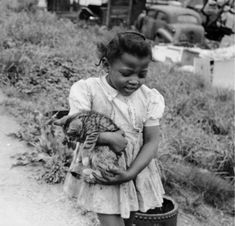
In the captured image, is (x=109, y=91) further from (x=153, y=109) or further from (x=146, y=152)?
(x=146, y=152)

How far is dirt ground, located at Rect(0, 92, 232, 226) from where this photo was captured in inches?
139

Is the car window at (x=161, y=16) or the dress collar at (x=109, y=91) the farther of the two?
the car window at (x=161, y=16)

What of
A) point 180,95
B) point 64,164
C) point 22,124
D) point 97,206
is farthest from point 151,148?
point 180,95

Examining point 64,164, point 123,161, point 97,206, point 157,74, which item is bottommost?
point 157,74

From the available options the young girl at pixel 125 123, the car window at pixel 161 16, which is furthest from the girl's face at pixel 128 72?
the car window at pixel 161 16

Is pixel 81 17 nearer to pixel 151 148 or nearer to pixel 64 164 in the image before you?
Result: pixel 64 164

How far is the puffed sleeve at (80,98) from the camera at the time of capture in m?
2.29

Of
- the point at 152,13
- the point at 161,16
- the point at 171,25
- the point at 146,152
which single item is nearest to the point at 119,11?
the point at 152,13

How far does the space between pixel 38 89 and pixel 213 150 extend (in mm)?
2346

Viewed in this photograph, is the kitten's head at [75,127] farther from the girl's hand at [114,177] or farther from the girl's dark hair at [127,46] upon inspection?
the girl's dark hair at [127,46]

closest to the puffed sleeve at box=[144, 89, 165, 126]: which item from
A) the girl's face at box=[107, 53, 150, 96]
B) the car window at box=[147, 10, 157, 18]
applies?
the girl's face at box=[107, 53, 150, 96]

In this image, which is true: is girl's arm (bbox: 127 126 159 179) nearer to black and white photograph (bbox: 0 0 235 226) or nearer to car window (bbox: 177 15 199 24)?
black and white photograph (bbox: 0 0 235 226)

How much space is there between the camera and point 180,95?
24.8 ft

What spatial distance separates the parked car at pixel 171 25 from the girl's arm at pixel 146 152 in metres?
11.0
